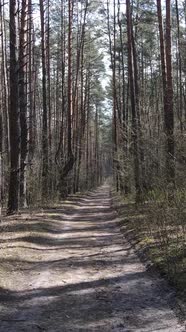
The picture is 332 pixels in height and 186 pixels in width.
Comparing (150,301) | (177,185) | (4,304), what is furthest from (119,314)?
(177,185)

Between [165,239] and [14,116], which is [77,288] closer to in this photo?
[165,239]

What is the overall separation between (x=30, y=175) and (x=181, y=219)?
416 inches

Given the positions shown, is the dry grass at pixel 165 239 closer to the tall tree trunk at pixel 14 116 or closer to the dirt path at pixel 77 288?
the dirt path at pixel 77 288

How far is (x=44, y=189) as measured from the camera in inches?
903

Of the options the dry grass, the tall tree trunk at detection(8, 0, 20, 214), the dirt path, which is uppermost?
the tall tree trunk at detection(8, 0, 20, 214)

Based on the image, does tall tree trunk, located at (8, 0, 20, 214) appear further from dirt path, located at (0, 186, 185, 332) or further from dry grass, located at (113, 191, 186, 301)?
dry grass, located at (113, 191, 186, 301)

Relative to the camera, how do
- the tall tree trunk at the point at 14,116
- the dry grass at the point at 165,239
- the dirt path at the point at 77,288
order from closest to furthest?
the dirt path at the point at 77,288, the dry grass at the point at 165,239, the tall tree trunk at the point at 14,116

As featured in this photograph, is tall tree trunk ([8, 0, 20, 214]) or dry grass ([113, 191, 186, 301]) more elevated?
tall tree trunk ([8, 0, 20, 214])

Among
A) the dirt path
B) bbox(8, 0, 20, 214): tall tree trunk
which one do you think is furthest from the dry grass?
bbox(8, 0, 20, 214): tall tree trunk

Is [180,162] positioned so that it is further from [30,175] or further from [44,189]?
[44,189]

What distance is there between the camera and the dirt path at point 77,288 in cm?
594

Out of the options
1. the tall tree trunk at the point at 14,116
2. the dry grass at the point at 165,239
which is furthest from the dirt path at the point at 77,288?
the tall tree trunk at the point at 14,116

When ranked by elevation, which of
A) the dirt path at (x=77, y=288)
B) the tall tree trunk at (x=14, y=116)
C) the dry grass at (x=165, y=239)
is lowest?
the dirt path at (x=77, y=288)

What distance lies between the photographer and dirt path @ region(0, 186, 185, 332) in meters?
5.94
